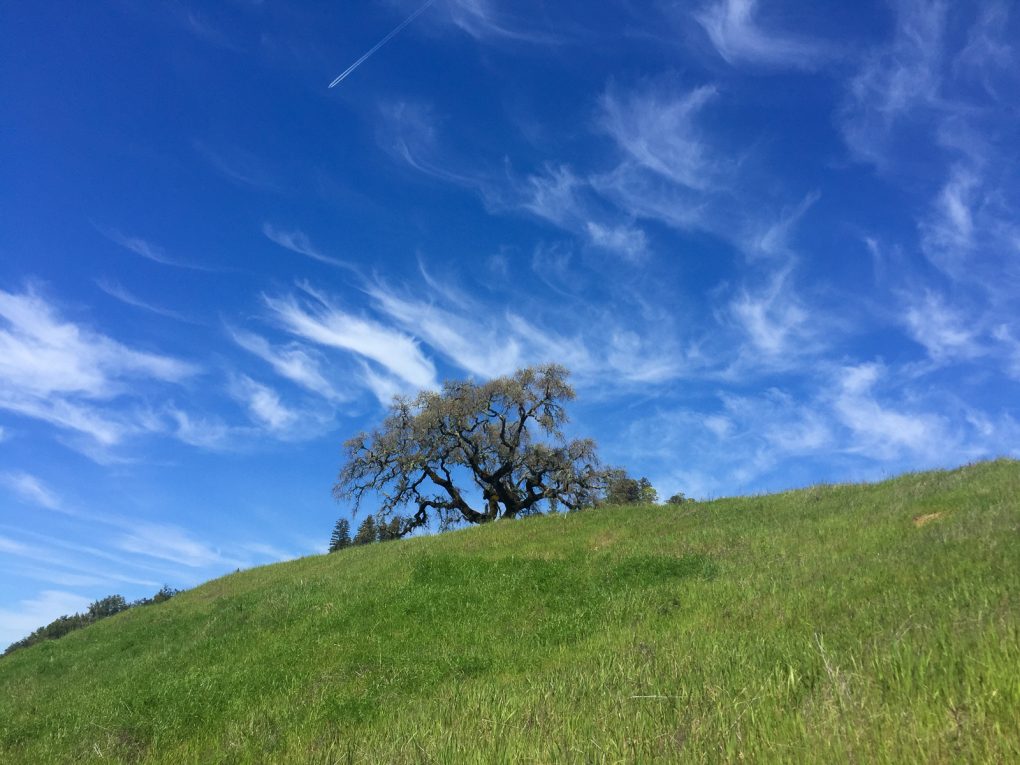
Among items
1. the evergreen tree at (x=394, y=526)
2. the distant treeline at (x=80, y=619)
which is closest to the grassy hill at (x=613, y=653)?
the evergreen tree at (x=394, y=526)

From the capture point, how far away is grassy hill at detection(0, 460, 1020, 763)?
468cm

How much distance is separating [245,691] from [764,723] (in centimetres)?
1063

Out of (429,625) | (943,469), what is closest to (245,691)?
(429,625)

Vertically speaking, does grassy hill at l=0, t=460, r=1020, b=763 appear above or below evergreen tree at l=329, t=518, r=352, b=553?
below

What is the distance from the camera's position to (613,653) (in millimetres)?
8891

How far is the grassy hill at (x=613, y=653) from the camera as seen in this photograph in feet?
15.3

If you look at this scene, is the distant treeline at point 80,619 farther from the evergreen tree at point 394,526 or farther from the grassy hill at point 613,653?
the grassy hill at point 613,653

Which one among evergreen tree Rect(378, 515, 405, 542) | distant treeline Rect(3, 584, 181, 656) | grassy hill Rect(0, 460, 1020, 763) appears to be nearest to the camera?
grassy hill Rect(0, 460, 1020, 763)

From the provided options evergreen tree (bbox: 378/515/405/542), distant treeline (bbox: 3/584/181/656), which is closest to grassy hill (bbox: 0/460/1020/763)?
evergreen tree (bbox: 378/515/405/542)

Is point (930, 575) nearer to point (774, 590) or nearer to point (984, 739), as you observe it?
point (774, 590)

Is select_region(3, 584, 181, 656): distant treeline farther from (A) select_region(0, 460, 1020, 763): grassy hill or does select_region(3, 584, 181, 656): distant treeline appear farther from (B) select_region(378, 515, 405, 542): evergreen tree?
(A) select_region(0, 460, 1020, 763): grassy hill

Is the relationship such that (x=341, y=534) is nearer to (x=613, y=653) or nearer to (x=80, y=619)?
(x=80, y=619)

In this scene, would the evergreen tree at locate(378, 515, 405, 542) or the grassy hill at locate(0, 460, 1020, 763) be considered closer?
the grassy hill at locate(0, 460, 1020, 763)

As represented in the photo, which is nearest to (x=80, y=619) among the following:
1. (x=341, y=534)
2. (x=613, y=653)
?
(x=341, y=534)
